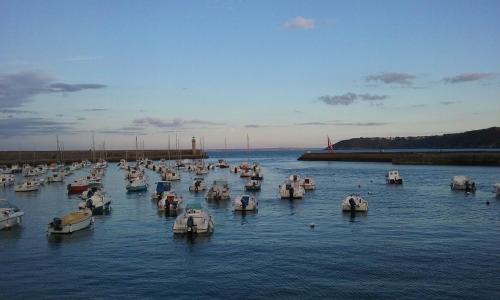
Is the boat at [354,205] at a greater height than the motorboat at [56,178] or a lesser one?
lesser

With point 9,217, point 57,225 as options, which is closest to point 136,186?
point 9,217

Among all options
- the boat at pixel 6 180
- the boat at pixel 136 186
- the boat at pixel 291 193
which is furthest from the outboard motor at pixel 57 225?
the boat at pixel 6 180

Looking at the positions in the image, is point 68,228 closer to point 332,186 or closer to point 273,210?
point 273,210

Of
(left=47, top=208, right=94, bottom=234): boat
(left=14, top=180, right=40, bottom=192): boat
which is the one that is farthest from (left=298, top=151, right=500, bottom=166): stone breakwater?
(left=47, top=208, right=94, bottom=234): boat

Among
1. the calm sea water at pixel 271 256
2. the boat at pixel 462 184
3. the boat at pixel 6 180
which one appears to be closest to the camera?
the calm sea water at pixel 271 256

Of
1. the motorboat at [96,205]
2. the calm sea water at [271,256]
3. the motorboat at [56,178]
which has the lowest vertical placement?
the calm sea water at [271,256]

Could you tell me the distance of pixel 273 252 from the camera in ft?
106

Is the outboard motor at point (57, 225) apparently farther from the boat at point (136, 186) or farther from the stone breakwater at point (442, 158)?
the stone breakwater at point (442, 158)

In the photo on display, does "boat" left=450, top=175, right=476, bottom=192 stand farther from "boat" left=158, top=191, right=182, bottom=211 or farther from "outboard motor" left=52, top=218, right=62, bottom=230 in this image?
"outboard motor" left=52, top=218, right=62, bottom=230

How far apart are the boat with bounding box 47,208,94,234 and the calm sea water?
774 mm

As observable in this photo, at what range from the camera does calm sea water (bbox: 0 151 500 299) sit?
80.6 feet

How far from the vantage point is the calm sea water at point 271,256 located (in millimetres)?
24578

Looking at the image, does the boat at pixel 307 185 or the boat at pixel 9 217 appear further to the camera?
the boat at pixel 307 185

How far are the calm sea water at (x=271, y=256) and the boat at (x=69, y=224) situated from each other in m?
0.77
